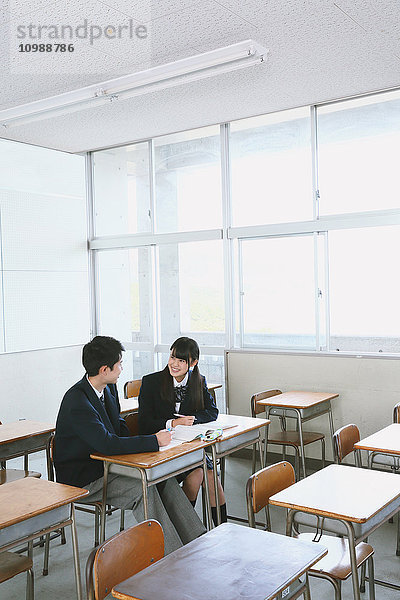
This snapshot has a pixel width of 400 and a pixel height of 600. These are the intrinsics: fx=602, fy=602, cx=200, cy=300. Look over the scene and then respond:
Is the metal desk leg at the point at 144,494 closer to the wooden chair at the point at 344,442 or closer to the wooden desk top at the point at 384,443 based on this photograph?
the wooden chair at the point at 344,442

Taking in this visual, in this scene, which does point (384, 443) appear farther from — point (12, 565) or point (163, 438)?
point (12, 565)

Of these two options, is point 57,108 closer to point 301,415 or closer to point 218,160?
point 218,160

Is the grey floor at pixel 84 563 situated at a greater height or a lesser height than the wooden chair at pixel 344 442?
lesser

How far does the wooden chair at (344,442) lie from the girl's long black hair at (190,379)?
2.91ft

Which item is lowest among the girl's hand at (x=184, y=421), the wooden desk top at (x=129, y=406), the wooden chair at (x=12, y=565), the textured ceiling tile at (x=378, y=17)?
the wooden chair at (x=12, y=565)

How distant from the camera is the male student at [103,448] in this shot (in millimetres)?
2961

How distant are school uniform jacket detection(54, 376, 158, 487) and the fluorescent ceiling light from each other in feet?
6.57

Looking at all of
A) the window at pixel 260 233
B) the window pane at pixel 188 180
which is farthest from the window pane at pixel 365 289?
the window pane at pixel 188 180

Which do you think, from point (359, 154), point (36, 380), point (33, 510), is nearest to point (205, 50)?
point (359, 154)

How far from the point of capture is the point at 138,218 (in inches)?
247

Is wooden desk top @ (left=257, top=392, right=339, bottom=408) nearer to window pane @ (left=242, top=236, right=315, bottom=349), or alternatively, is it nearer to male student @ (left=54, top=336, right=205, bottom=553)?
window pane @ (left=242, top=236, right=315, bottom=349)

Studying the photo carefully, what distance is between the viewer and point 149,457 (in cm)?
286

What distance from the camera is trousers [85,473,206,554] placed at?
299 centimetres

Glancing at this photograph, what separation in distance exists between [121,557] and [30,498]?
694 mm
